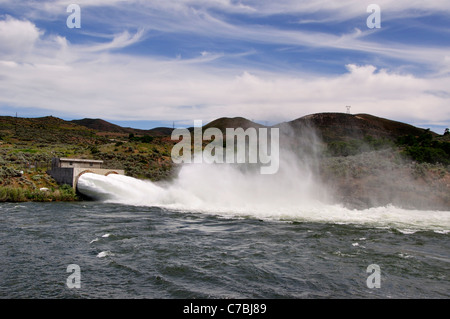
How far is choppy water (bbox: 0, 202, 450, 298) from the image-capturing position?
39.2ft

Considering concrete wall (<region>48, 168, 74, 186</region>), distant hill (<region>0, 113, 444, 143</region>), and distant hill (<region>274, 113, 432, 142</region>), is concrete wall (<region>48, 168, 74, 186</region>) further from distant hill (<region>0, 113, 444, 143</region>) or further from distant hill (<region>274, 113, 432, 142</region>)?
distant hill (<region>274, 113, 432, 142</region>)

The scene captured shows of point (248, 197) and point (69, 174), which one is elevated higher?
point (69, 174)

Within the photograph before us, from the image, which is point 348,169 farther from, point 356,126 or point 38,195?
point 356,126

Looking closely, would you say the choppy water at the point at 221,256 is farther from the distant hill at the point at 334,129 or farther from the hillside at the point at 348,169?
the distant hill at the point at 334,129

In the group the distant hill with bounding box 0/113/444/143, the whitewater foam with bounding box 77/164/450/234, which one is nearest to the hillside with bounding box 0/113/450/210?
the whitewater foam with bounding box 77/164/450/234

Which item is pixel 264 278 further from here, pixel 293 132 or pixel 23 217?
pixel 293 132

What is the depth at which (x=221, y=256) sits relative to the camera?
16047 mm

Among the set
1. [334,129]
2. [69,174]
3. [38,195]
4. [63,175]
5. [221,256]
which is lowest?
[221,256]

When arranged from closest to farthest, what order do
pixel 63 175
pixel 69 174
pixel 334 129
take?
pixel 69 174, pixel 63 175, pixel 334 129

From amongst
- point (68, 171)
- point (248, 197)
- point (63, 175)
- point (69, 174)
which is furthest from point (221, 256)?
point (63, 175)

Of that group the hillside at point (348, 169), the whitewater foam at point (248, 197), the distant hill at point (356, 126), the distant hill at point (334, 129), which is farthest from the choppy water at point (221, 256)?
the distant hill at point (356, 126)

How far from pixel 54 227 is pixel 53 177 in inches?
739

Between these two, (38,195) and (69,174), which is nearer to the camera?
(38,195)

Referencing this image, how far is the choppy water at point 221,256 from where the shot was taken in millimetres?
11961
